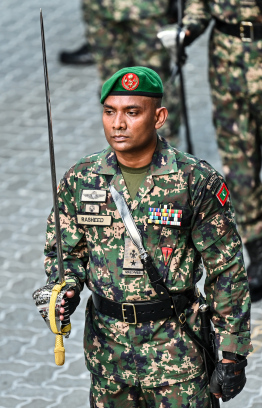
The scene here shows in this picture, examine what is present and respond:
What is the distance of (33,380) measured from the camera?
215 inches

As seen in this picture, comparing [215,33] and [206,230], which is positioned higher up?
[215,33]

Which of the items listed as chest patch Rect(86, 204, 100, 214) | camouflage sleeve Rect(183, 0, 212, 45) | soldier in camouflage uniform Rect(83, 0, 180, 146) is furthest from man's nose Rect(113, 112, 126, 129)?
soldier in camouflage uniform Rect(83, 0, 180, 146)

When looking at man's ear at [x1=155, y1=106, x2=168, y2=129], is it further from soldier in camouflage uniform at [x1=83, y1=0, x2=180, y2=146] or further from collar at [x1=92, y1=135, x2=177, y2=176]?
soldier in camouflage uniform at [x1=83, y1=0, x2=180, y2=146]

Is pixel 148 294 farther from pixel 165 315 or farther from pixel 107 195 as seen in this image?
pixel 107 195

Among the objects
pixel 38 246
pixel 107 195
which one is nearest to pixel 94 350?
pixel 107 195

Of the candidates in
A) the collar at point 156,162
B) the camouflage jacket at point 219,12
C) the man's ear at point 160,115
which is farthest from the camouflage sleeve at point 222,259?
the camouflage jacket at point 219,12

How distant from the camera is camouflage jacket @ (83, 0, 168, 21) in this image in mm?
7402

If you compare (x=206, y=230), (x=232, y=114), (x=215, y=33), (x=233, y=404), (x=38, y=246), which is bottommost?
(x=233, y=404)

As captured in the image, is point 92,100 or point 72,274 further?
point 92,100

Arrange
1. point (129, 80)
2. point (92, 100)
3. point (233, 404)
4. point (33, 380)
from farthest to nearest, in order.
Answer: point (92, 100)
point (33, 380)
point (233, 404)
point (129, 80)

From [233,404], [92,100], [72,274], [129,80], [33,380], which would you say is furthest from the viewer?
[92,100]

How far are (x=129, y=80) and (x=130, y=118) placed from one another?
15cm

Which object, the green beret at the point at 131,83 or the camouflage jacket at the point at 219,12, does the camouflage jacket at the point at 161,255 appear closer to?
the green beret at the point at 131,83

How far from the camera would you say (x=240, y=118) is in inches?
231
